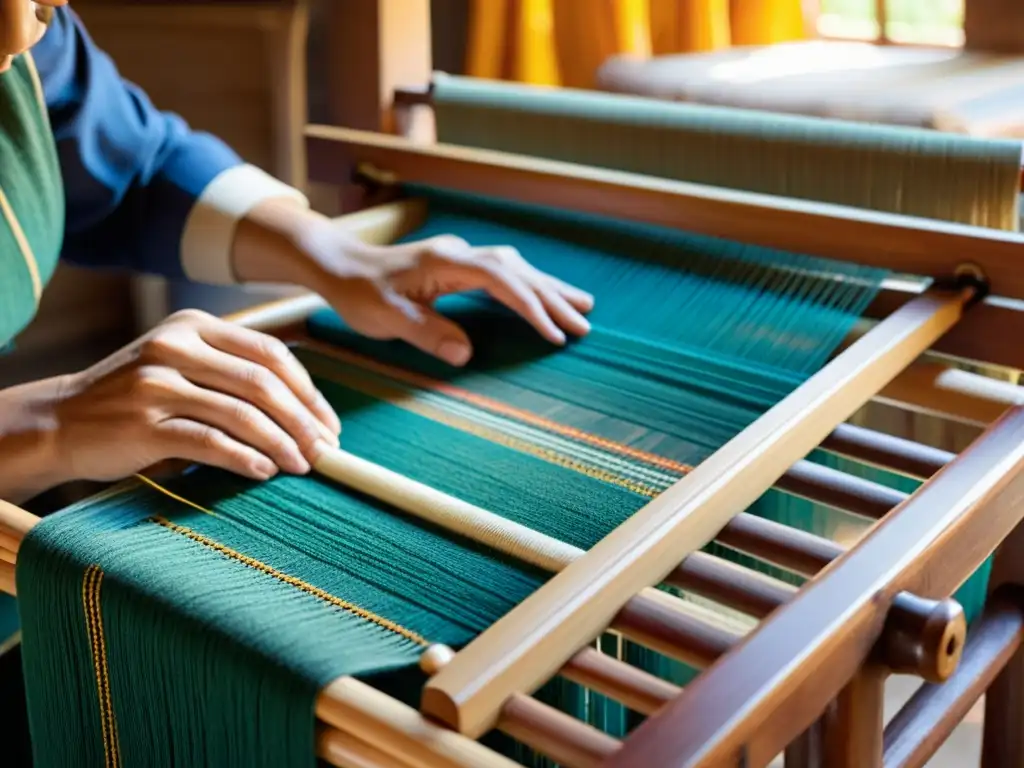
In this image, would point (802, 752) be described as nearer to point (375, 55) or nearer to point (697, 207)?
point (697, 207)

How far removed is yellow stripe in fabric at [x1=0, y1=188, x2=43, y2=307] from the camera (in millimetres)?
987

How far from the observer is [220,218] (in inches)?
44.3

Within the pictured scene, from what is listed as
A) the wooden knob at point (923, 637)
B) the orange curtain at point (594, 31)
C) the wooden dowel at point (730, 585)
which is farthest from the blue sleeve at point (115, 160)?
the orange curtain at point (594, 31)

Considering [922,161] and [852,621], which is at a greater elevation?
[922,161]

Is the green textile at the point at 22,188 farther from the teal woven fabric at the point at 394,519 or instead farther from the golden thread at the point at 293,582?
the golden thread at the point at 293,582

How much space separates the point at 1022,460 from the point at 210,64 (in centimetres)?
182

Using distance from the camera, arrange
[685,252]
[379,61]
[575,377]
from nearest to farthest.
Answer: [575,377]
[685,252]
[379,61]

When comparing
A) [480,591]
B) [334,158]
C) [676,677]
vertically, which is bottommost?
[676,677]

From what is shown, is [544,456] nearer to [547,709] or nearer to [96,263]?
[547,709]

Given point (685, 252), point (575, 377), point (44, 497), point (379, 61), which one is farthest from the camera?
point (379, 61)

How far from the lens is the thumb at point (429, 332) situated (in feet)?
3.06

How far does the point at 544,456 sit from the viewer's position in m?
0.80

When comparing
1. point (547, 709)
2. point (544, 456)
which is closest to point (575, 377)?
point (544, 456)

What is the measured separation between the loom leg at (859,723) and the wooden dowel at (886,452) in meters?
0.19
